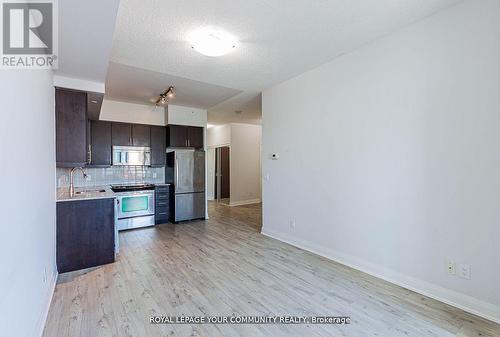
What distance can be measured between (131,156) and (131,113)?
3.31 feet

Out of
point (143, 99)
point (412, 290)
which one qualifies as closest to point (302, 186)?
point (412, 290)

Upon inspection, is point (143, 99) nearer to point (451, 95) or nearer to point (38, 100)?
point (38, 100)

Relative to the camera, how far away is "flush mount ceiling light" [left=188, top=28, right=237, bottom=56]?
2.63 m

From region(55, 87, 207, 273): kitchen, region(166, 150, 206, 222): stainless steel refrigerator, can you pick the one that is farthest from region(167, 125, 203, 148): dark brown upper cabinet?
region(166, 150, 206, 222): stainless steel refrigerator

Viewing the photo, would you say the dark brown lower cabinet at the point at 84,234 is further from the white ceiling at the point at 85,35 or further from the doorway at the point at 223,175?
the doorway at the point at 223,175

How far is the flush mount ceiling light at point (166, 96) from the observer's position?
14.7 feet

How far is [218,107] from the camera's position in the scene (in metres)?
5.91

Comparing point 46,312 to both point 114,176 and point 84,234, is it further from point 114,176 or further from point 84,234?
point 114,176

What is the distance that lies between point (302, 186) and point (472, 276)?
220 centimetres

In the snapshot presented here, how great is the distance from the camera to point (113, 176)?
5355 millimetres

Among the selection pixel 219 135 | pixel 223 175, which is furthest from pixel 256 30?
pixel 223 175

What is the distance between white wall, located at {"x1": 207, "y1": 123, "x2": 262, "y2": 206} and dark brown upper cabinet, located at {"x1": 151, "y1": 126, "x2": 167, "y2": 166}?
2.54 meters

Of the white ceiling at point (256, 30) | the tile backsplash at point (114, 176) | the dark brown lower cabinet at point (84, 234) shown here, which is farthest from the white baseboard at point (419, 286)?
the tile backsplash at point (114, 176)

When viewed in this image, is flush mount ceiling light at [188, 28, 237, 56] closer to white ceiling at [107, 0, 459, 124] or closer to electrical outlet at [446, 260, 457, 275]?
white ceiling at [107, 0, 459, 124]
